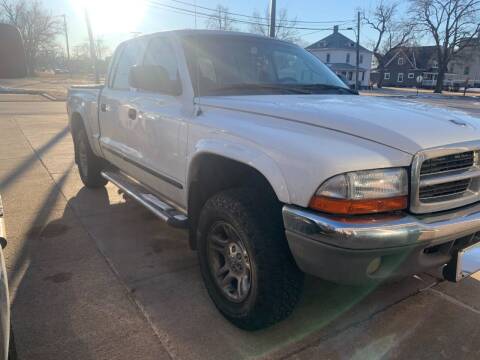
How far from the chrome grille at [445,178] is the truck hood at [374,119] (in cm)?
6

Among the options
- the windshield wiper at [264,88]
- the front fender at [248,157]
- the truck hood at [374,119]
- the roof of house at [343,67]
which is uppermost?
the roof of house at [343,67]

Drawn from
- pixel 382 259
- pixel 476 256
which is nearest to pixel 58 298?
pixel 382 259

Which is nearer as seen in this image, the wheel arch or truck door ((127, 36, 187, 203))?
the wheel arch

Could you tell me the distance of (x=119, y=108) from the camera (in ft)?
13.2

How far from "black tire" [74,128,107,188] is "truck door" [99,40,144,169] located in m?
0.69

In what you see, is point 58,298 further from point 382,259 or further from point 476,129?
point 476,129

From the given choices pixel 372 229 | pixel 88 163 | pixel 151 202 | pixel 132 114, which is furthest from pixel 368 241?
pixel 88 163

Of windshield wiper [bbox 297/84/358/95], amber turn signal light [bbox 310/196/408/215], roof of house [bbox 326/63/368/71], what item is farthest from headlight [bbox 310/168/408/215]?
roof of house [bbox 326/63/368/71]

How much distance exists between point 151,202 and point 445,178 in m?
2.25

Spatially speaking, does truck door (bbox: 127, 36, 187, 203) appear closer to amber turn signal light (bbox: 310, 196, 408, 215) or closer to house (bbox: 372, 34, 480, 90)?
amber turn signal light (bbox: 310, 196, 408, 215)

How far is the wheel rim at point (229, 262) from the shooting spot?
8.02 feet

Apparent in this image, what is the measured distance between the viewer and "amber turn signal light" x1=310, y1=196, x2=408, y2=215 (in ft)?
6.30

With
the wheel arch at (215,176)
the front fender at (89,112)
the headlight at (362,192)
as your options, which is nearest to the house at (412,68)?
the front fender at (89,112)

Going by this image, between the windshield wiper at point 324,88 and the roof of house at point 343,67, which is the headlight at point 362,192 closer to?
the windshield wiper at point 324,88
